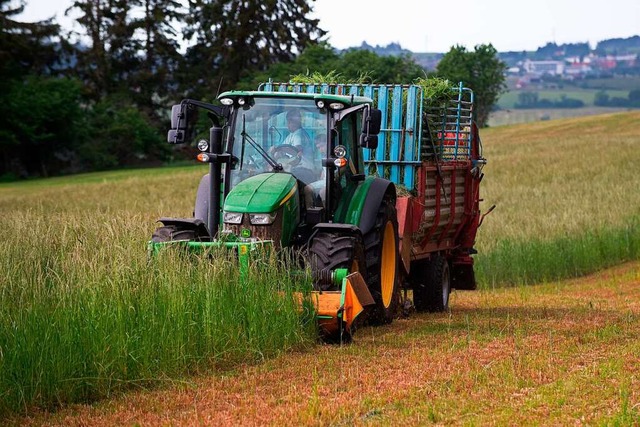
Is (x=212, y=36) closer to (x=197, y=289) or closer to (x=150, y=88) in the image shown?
(x=150, y=88)

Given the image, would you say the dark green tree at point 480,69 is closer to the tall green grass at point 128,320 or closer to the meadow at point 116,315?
the meadow at point 116,315

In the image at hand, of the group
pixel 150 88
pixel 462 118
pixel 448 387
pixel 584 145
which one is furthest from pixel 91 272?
pixel 150 88

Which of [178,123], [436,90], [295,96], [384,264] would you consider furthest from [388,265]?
[436,90]

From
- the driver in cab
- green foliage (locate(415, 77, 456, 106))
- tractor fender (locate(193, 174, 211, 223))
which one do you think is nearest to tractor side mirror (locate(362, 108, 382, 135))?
the driver in cab

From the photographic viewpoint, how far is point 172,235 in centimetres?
1124

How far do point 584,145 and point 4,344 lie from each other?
46.4m

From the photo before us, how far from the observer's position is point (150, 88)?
7138 cm

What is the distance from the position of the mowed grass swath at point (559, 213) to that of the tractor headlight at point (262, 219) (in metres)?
10.5

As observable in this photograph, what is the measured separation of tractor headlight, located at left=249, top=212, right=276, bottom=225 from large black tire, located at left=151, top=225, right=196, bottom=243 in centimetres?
75

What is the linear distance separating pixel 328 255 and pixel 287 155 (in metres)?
1.44

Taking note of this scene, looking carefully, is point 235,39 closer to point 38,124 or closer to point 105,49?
point 105,49

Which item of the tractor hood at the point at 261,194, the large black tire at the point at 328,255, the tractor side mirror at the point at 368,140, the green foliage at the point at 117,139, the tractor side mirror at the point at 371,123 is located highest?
the tractor side mirror at the point at 371,123

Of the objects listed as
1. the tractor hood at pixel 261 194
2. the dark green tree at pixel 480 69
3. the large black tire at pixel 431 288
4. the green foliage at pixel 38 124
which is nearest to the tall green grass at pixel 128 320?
the tractor hood at pixel 261 194

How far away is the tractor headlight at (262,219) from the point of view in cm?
1091
